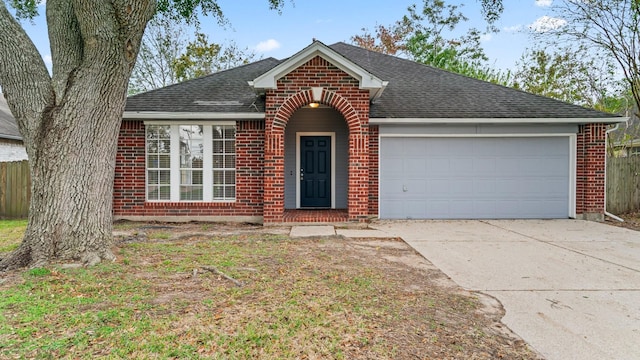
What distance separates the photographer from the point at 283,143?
8.31m

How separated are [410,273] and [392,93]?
6999 millimetres

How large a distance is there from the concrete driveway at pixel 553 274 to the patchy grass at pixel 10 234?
714 cm

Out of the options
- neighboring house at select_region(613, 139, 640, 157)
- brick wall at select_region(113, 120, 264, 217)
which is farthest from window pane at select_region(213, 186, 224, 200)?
neighboring house at select_region(613, 139, 640, 157)

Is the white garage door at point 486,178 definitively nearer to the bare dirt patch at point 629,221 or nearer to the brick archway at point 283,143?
the bare dirt patch at point 629,221

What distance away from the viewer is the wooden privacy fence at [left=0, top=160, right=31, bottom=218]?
9.66 m

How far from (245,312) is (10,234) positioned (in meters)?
7.01

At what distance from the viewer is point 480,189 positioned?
9414 mm

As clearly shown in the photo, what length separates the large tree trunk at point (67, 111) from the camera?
4559mm

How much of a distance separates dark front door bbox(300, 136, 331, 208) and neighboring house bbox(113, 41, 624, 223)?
0.50 meters

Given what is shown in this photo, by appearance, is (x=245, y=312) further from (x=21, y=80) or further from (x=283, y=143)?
(x=283, y=143)

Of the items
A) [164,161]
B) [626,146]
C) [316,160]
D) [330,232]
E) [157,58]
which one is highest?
[157,58]

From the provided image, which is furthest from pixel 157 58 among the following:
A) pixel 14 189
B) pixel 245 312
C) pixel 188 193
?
pixel 245 312

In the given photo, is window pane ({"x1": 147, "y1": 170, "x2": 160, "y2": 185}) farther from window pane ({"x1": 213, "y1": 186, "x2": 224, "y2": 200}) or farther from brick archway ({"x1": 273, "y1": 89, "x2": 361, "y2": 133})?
brick archway ({"x1": 273, "y1": 89, "x2": 361, "y2": 133})

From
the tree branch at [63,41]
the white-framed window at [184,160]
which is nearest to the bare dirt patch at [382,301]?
the tree branch at [63,41]
